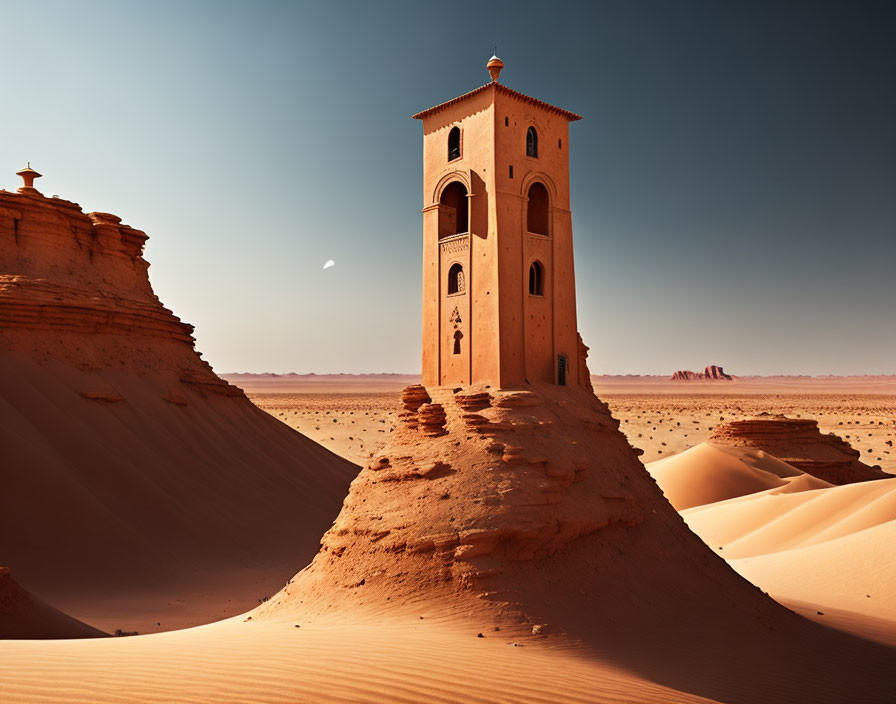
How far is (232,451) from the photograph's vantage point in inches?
1059

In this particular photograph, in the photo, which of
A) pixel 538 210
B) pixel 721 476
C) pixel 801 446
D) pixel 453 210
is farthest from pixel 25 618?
pixel 801 446

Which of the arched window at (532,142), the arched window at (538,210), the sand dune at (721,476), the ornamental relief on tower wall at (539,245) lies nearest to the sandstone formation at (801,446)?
the sand dune at (721,476)

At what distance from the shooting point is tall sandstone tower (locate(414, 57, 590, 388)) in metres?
13.8

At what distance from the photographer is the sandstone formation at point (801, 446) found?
3409 centimetres

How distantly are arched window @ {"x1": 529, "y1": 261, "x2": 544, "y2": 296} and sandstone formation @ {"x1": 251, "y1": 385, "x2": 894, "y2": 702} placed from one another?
2113 mm

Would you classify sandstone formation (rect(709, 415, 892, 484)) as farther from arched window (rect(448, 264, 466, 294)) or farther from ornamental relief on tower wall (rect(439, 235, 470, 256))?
ornamental relief on tower wall (rect(439, 235, 470, 256))

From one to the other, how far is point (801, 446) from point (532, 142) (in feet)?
87.2

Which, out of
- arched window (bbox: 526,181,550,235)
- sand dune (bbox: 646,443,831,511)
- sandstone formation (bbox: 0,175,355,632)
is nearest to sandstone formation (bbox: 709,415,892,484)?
sand dune (bbox: 646,443,831,511)

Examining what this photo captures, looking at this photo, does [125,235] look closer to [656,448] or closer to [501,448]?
[501,448]

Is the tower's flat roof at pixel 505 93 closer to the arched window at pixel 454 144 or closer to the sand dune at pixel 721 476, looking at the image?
the arched window at pixel 454 144

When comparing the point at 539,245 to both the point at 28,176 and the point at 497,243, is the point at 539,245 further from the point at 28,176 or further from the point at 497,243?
the point at 28,176

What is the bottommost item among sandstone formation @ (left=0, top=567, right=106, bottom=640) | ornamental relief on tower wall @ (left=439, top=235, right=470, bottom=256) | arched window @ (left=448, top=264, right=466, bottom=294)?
sandstone formation @ (left=0, top=567, right=106, bottom=640)

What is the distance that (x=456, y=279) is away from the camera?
48.0ft

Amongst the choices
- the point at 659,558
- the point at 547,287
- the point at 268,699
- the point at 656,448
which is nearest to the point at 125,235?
the point at 547,287
